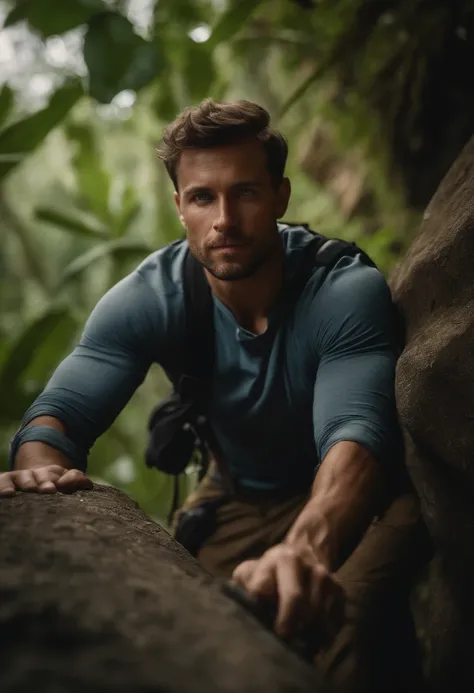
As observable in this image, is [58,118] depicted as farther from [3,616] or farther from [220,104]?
[3,616]

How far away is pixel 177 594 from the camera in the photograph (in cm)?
85

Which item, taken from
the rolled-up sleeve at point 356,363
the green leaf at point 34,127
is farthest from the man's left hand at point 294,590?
the green leaf at point 34,127

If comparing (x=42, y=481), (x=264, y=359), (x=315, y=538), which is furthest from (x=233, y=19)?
(x=315, y=538)

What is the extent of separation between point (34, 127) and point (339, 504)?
193 centimetres

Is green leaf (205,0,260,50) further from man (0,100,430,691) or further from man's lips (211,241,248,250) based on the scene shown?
man's lips (211,241,248,250)

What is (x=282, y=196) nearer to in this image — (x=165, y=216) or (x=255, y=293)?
(x=255, y=293)

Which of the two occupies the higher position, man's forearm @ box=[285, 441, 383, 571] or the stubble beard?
the stubble beard

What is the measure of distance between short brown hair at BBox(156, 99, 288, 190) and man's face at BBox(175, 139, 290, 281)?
0.8 inches

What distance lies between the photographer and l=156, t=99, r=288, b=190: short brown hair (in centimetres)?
155

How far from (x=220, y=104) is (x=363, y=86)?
135 cm

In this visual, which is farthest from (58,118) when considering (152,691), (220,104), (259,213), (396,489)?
(152,691)

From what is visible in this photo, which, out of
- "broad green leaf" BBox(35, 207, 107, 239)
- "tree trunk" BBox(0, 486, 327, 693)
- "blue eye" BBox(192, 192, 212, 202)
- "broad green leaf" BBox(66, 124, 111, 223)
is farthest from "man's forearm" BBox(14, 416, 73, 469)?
"broad green leaf" BBox(66, 124, 111, 223)

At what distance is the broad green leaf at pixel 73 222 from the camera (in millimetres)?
3072

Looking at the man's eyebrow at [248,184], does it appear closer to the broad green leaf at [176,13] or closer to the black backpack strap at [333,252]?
the black backpack strap at [333,252]
